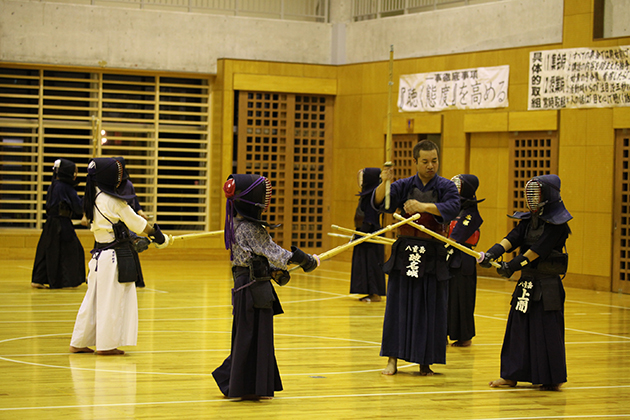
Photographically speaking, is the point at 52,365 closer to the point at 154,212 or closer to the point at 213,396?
the point at 213,396

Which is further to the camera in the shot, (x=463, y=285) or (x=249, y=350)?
(x=463, y=285)

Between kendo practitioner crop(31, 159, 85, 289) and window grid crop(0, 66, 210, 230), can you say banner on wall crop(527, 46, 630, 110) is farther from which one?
kendo practitioner crop(31, 159, 85, 289)

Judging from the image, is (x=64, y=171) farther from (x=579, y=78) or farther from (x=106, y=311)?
(x=579, y=78)

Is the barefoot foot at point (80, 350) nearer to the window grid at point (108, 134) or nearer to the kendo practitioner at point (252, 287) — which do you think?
the kendo practitioner at point (252, 287)

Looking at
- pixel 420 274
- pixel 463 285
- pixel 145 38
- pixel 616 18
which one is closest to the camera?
pixel 420 274

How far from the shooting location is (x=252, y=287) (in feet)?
16.1

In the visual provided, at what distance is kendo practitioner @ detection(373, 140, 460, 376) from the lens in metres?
5.66

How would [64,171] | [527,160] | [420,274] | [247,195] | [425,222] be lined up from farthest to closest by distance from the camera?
[527,160] → [64,171] → [425,222] → [420,274] → [247,195]

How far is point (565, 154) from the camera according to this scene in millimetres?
11648

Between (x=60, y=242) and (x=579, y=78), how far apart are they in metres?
7.80

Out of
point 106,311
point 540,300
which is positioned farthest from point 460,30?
point 106,311

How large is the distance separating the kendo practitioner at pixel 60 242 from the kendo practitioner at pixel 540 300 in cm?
652

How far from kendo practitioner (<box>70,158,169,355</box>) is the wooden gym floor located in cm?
17

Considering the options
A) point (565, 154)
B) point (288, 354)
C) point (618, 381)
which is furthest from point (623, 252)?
point (288, 354)
